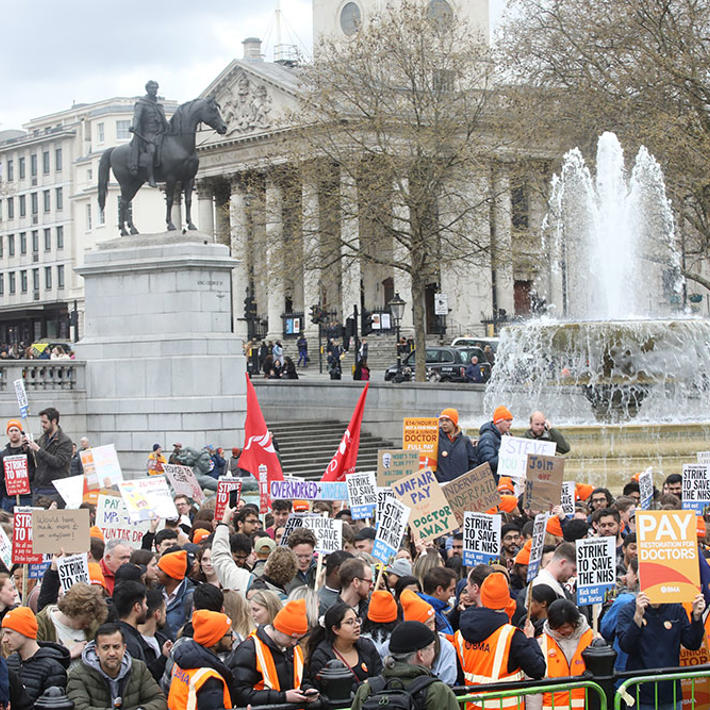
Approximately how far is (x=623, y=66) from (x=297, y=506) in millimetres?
25416

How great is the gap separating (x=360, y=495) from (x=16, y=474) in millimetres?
4852

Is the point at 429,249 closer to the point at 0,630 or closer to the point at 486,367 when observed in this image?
the point at 486,367

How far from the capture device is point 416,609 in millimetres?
8461

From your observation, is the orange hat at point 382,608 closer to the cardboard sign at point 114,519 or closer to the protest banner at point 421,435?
the cardboard sign at point 114,519

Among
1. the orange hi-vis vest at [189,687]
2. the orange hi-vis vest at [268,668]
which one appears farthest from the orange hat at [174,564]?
the orange hi-vis vest at [189,687]

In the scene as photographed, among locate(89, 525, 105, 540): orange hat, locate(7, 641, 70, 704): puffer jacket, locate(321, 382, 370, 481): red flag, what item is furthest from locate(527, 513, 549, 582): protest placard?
locate(321, 382, 370, 481): red flag

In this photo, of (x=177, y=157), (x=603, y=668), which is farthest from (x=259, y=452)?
(x=177, y=157)

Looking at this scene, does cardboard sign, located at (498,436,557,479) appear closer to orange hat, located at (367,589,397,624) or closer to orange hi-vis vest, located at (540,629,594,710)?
orange hi-vis vest, located at (540,629,594,710)

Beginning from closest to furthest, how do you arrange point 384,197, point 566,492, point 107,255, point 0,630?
point 0,630 < point 566,492 < point 107,255 < point 384,197

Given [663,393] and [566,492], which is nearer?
[566,492]

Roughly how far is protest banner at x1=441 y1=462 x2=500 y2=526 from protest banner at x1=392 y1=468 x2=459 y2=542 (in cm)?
117

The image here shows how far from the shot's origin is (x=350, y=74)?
4481 centimetres

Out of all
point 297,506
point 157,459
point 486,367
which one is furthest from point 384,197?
point 297,506

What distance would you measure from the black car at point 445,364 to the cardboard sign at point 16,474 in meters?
30.3
